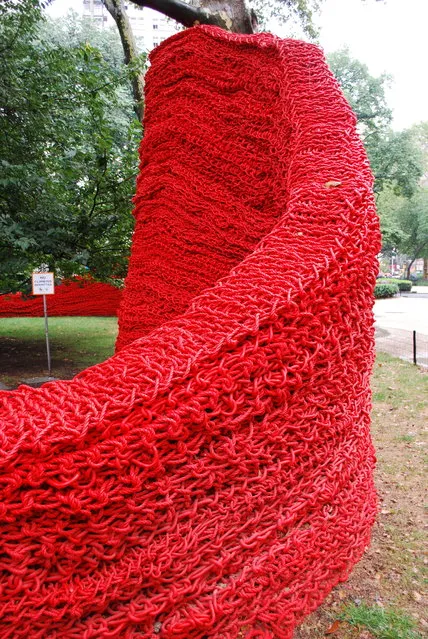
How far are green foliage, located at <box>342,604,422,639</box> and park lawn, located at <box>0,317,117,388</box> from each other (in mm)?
6952

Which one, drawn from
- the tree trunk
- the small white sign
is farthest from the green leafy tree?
the small white sign

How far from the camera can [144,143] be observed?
5.81ft

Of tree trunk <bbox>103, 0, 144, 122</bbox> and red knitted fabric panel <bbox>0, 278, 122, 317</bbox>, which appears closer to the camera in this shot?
tree trunk <bbox>103, 0, 144, 122</bbox>

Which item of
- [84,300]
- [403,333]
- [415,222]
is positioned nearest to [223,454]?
[403,333]

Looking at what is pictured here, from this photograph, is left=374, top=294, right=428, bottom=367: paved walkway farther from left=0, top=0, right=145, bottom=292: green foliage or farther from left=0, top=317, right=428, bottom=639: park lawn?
left=0, top=0, right=145, bottom=292: green foliage

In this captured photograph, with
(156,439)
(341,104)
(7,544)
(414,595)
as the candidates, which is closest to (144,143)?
(341,104)

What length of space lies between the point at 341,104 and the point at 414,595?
2.10m

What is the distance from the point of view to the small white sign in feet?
27.3

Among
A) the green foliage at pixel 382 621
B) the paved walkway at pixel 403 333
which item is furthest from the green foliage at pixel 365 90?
the green foliage at pixel 382 621

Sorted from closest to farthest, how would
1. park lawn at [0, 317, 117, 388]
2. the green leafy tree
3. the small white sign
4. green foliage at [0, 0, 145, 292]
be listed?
1. green foliage at [0, 0, 145, 292]
2. the small white sign
3. park lawn at [0, 317, 117, 388]
4. the green leafy tree

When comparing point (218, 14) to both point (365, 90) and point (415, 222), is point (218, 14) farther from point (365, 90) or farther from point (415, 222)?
point (415, 222)

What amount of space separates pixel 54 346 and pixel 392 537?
35.3 feet

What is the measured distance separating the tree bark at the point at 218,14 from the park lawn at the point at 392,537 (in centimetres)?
245

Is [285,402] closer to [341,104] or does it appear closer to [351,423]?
[351,423]
